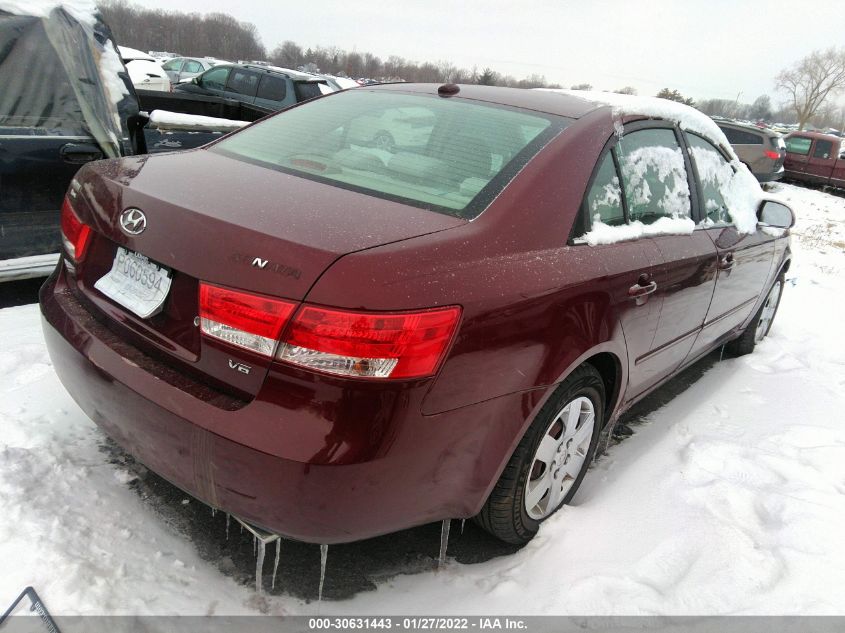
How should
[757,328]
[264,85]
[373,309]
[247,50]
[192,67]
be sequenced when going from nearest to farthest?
[373,309]
[757,328]
[264,85]
[192,67]
[247,50]

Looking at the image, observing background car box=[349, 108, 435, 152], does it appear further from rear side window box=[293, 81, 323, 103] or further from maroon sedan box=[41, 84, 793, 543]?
rear side window box=[293, 81, 323, 103]

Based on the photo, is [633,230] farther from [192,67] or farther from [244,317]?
[192,67]

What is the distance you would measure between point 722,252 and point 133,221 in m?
2.68

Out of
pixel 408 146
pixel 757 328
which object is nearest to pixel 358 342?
pixel 408 146

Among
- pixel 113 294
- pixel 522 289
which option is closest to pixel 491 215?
pixel 522 289

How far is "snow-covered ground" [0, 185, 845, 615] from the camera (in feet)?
Answer: 6.26

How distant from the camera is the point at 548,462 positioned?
7.36 feet

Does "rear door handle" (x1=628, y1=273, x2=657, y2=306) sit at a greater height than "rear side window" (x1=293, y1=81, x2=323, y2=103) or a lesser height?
lesser

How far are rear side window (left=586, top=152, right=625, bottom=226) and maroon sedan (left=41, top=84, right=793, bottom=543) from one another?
0.5 inches

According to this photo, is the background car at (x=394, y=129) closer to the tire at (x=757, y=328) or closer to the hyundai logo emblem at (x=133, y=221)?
the hyundai logo emblem at (x=133, y=221)

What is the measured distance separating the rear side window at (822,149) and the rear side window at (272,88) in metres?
15.5

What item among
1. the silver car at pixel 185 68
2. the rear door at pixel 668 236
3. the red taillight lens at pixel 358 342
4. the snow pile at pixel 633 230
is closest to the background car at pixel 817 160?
the rear door at pixel 668 236

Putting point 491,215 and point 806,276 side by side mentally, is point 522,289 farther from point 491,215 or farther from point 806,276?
point 806,276

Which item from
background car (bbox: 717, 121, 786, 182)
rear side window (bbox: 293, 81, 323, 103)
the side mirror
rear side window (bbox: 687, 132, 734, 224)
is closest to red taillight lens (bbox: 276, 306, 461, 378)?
rear side window (bbox: 687, 132, 734, 224)
